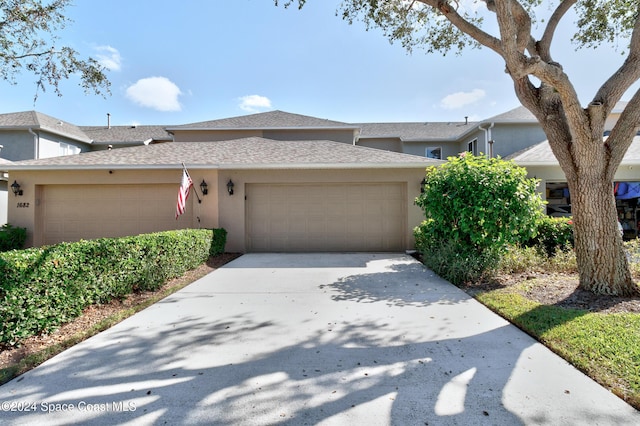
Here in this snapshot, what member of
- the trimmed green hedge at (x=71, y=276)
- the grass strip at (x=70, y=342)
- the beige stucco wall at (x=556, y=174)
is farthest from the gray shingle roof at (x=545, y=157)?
the grass strip at (x=70, y=342)

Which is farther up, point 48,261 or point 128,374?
point 48,261

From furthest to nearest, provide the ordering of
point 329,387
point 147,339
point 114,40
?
point 114,40
point 147,339
point 329,387

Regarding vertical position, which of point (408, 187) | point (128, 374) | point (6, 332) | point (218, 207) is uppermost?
point (408, 187)

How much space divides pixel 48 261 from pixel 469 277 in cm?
647

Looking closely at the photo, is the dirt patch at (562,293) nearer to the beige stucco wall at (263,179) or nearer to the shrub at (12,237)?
the beige stucco wall at (263,179)

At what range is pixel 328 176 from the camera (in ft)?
33.2

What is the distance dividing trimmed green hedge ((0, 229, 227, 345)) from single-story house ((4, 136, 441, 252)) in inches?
146

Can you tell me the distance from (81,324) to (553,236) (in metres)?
9.29

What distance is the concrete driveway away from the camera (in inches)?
92.4

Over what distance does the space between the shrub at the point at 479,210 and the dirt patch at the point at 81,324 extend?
5290 mm

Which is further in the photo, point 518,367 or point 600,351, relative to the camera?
point 600,351

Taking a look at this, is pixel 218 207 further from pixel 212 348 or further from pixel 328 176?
pixel 212 348

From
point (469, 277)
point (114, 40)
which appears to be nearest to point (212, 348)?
point (469, 277)

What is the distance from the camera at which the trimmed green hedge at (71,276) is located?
3.37m
